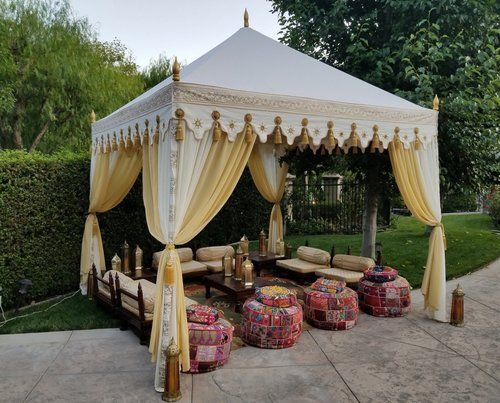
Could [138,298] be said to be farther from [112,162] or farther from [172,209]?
[112,162]

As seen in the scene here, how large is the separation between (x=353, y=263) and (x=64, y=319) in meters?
4.54

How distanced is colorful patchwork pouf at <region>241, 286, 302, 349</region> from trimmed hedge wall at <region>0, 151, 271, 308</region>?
3.66 meters

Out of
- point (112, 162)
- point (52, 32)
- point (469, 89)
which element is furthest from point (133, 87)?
point (469, 89)

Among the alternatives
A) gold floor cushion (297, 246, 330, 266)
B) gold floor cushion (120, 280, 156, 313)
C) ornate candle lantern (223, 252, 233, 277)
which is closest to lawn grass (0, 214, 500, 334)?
gold floor cushion (120, 280, 156, 313)

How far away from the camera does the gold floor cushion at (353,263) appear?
6574 millimetres

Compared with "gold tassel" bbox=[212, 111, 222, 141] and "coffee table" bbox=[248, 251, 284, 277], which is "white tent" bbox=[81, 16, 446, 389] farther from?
"coffee table" bbox=[248, 251, 284, 277]

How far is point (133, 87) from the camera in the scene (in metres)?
16.0

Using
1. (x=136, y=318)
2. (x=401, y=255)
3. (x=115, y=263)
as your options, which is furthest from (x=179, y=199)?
(x=401, y=255)

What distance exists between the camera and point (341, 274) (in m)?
6.51

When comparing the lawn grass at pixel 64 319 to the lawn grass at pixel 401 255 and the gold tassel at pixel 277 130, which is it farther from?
the gold tassel at pixel 277 130

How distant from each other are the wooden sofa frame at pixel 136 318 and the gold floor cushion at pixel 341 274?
304cm

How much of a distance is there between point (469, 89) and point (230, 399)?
628cm

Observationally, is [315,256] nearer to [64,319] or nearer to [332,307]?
[332,307]

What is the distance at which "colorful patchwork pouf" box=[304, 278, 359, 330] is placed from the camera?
5344mm
